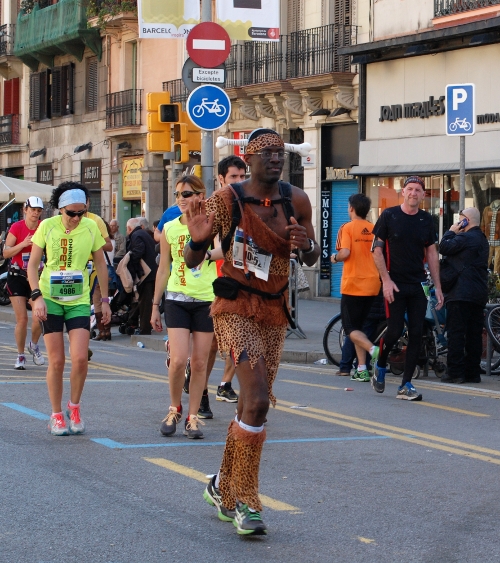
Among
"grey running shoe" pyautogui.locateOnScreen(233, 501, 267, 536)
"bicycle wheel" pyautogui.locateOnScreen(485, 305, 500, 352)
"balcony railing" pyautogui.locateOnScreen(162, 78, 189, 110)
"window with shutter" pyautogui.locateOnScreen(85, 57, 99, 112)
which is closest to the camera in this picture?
"grey running shoe" pyautogui.locateOnScreen(233, 501, 267, 536)

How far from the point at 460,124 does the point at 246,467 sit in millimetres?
8867

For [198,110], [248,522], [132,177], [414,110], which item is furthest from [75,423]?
[132,177]

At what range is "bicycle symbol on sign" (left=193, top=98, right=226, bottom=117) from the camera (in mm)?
15797

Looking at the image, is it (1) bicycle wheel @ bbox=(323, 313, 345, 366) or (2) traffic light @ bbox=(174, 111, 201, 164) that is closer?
(1) bicycle wheel @ bbox=(323, 313, 345, 366)

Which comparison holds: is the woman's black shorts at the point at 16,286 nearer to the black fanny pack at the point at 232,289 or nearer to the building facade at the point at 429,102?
the black fanny pack at the point at 232,289

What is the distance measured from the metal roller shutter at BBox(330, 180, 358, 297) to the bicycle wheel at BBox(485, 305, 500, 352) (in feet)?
44.2

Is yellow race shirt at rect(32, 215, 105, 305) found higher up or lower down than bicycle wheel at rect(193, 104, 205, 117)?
lower down

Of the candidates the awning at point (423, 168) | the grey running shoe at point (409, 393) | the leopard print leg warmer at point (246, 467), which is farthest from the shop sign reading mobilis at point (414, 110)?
the leopard print leg warmer at point (246, 467)

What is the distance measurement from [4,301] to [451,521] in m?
20.2

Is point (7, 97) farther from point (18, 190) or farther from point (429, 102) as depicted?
point (429, 102)

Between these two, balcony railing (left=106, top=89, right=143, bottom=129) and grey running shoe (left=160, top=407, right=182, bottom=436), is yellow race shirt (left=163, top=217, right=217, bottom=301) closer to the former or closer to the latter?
grey running shoe (left=160, top=407, right=182, bottom=436)

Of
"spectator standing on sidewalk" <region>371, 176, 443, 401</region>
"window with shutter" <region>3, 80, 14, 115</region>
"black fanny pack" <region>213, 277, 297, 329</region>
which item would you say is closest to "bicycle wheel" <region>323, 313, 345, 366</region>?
"spectator standing on sidewalk" <region>371, 176, 443, 401</region>

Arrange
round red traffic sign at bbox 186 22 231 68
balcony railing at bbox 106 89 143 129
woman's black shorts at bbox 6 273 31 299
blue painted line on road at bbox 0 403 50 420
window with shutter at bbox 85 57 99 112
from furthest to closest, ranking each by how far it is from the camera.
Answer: window with shutter at bbox 85 57 99 112 < balcony railing at bbox 106 89 143 129 < round red traffic sign at bbox 186 22 231 68 < woman's black shorts at bbox 6 273 31 299 < blue painted line on road at bbox 0 403 50 420

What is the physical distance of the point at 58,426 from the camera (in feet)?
28.0
